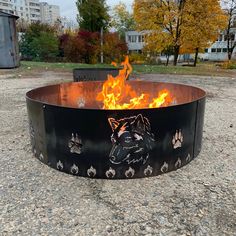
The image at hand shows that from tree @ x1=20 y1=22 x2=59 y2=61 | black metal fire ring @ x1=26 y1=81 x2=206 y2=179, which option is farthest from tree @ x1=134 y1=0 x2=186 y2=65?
black metal fire ring @ x1=26 y1=81 x2=206 y2=179

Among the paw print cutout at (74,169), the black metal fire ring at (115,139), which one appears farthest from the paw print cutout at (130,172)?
the paw print cutout at (74,169)

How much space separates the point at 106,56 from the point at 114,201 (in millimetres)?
22758

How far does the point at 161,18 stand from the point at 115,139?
18735mm

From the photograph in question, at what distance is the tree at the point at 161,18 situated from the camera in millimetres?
19344

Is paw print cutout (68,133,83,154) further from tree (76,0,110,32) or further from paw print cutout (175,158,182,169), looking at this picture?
tree (76,0,110,32)

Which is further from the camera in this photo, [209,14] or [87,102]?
[209,14]

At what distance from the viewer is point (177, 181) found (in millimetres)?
3086

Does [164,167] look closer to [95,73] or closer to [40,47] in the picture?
[95,73]

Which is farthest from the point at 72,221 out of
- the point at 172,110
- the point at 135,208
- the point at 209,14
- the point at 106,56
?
the point at 106,56

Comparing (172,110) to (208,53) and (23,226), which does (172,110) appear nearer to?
(23,226)

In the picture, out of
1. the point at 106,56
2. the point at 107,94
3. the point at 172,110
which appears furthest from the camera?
the point at 106,56

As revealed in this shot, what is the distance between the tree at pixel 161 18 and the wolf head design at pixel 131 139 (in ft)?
59.6

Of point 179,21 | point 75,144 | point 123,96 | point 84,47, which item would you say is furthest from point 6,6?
point 75,144

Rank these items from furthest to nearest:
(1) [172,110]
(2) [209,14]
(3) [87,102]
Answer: (2) [209,14]
(3) [87,102]
(1) [172,110]
